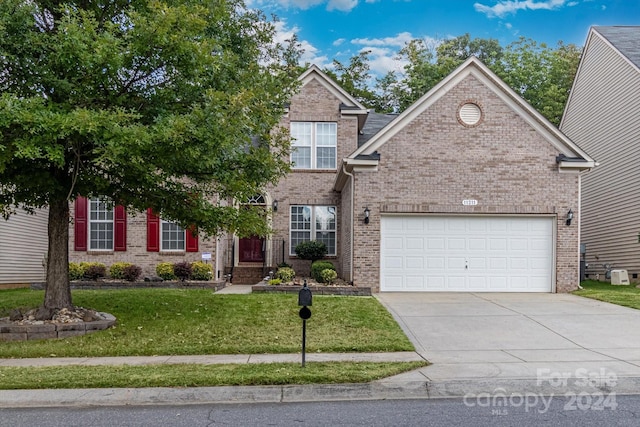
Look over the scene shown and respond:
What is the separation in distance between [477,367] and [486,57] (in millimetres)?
39733

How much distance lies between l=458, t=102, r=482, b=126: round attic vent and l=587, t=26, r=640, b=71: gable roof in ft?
22.9

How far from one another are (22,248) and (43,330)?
1068 centimetres

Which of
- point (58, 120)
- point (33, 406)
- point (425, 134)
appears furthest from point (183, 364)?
point (425, 134)

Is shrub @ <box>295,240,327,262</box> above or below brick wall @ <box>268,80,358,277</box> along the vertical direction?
below

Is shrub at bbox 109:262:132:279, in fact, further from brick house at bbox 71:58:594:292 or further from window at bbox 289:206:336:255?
brick house at bbox 71:58:594:292

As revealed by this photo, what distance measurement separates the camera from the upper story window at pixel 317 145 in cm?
1953

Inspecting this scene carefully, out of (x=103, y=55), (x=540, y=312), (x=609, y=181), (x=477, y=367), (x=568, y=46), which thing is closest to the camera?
(x=477, y=367)

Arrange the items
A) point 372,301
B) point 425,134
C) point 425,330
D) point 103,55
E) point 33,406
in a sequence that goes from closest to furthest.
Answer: point 33,406
point 103,55
point 425,330
point 372,301
point 425,134

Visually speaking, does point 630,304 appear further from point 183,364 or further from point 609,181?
point 183,364

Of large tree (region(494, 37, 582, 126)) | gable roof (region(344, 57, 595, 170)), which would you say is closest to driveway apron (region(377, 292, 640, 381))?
gable roof (region(344, 57, 595, 170))

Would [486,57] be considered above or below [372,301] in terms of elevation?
above

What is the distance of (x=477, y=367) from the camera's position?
7.46 metres

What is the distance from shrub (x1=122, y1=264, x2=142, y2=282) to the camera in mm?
16344

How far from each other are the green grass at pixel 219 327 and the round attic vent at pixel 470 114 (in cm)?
605
